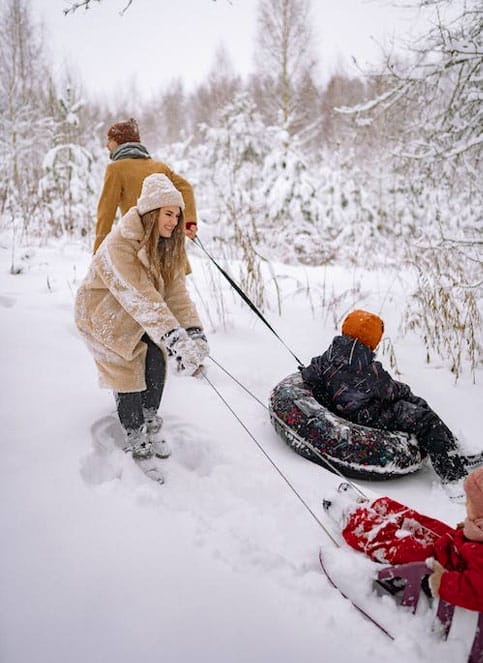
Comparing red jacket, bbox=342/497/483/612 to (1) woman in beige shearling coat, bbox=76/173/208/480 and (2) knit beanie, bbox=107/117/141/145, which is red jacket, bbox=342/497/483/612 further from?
(2) knit beanie, bbox=107/117/141/145

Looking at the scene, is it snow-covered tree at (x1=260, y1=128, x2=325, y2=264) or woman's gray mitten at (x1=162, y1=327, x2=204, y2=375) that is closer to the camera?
woman's gray mitten at (x1=162, y1=327, x2=204, y2=375)

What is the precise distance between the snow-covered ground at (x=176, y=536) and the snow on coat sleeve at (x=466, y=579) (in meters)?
0.16

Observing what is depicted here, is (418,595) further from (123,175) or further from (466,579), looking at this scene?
(123,175)

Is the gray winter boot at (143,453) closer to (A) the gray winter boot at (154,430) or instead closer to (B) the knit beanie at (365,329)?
(A) the gray winter boot at (154,430)

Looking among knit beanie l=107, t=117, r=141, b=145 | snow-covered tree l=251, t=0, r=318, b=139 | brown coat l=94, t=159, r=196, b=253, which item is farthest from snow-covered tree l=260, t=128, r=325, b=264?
brown coat l=94, t=159, r=196, b=253

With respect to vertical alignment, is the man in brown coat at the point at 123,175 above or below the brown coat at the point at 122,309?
above

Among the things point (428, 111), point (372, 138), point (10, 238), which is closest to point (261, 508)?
point (428, 111)

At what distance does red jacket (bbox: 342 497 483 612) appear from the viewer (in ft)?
4.31

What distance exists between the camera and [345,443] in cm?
236

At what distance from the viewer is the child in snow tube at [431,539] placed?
132 centimetres

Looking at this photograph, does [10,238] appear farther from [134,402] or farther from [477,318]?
[477,318]

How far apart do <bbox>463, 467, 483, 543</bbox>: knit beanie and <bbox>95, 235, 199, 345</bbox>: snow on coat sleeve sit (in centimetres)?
136

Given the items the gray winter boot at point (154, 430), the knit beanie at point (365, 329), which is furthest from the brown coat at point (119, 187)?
the knit beanie at point (365, 329)

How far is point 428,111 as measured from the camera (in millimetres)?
4625
